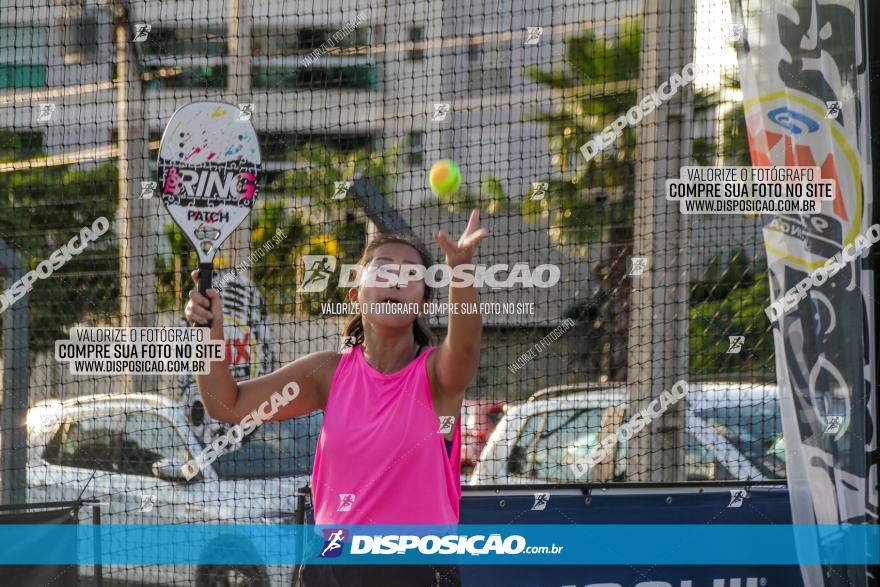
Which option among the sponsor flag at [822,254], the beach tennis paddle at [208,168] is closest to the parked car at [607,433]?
the sponsor flag at [822,254]

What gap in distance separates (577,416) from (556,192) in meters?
6.41

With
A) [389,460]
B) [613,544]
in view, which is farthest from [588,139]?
[389,460]

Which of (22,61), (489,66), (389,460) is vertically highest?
(489,66)

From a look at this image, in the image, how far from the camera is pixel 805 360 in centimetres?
394

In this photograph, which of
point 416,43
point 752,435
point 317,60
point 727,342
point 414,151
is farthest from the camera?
point 414,151

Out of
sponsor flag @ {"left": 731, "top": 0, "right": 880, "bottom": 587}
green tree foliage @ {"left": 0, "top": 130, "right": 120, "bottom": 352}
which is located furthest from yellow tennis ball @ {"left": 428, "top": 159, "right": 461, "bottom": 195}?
green tree foliage @ {"left": 0, "top": 130, "right": 120, "bottom": 352}

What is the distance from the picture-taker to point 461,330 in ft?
8.79

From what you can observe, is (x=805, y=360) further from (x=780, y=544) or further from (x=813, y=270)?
(x=780, y=544)

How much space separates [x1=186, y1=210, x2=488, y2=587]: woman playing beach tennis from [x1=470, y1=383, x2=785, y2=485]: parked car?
3.16 metres

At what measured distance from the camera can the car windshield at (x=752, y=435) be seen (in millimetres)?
5984

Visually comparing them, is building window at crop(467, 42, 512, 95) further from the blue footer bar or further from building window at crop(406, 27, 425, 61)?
the blue footer bar

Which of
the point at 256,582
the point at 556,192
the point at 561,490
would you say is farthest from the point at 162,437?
the point at 556,192

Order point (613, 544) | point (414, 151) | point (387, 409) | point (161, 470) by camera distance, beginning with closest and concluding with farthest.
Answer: point (387, 409)
point (613, 544)
point (161, 470)
point (414, 151)

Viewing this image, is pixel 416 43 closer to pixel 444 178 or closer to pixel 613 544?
pixel 444 178
